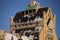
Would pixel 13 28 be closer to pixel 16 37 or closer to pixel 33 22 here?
pixel 33 22

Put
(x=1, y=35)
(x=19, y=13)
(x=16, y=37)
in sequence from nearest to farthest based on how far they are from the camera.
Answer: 1. (x=1, y=35)
2. (x=16, y=37)
3. (x=19, y=13)

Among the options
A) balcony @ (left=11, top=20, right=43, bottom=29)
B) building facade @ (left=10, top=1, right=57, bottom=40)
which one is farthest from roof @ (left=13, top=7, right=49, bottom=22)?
balcony @ (left=11, top=20, right=43, bottom=29)

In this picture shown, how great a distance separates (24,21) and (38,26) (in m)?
1.14

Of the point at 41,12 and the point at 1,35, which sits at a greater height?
the point at 41,12

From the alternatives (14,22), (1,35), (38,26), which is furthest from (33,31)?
(1,35)

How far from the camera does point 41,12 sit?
67.5 feet

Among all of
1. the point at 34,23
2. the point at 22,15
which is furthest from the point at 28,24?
the point at 22,15

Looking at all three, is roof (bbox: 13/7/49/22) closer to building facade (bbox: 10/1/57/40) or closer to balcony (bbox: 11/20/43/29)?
building facade (bbox: 10/1/57/40)

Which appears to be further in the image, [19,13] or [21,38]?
[19,13]

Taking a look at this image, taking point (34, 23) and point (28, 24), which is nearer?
point (34, 23)

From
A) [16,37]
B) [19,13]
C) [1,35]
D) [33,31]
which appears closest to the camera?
[1,35]

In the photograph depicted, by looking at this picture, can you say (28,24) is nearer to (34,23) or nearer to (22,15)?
(34,23)

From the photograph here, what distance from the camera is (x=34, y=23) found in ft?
66.7

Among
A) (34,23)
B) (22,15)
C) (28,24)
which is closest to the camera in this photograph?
(34,23)
